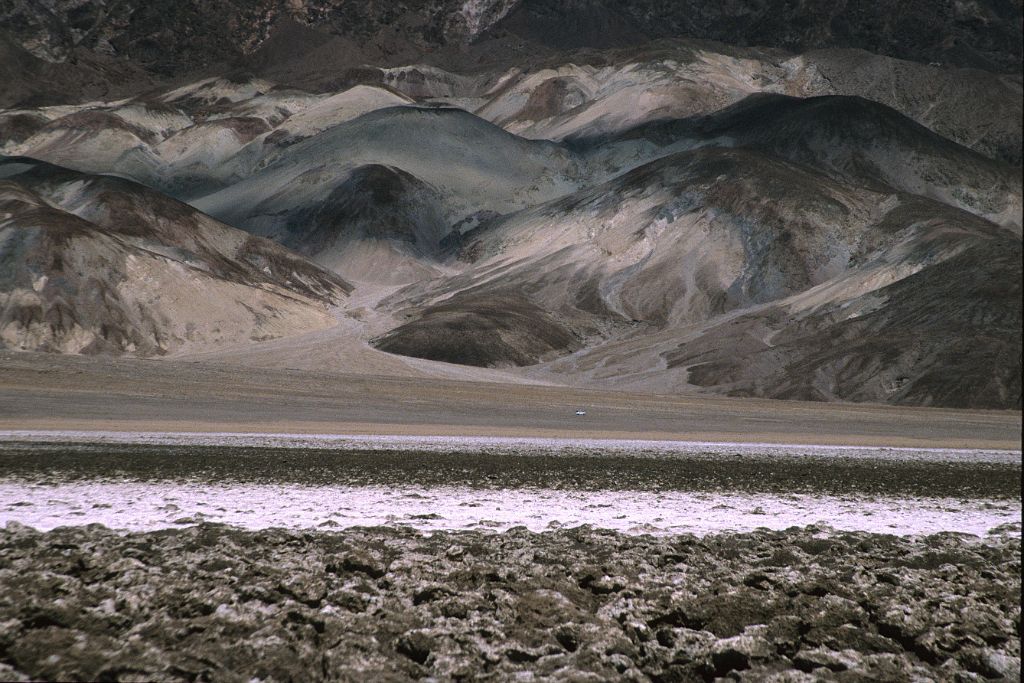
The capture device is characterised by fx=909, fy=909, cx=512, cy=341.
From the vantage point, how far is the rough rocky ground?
5512 mm

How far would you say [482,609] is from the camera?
652 cm

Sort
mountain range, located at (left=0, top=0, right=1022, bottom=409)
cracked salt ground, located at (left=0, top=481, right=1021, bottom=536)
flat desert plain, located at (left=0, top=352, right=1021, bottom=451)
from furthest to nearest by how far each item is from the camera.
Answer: mountain range, located at (left=0, top=0, right=1022, bottom=409)
flat desert plain, located at (left=0, top=352, right=1021, bottom=451)
cracked salt ground, located at (left=0, top=481, right=1021, bottom=536)

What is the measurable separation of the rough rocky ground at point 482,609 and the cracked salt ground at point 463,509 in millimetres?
693

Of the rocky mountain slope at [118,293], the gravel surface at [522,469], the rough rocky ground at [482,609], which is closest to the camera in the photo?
the rough rocky ground at [482,609]

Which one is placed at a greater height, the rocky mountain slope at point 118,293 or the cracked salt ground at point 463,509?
the rocky mountain slope at point 118,293

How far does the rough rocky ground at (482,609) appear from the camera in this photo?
18.1ft

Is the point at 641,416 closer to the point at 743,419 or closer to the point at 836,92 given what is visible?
the point at 743,419

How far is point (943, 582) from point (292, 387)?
3708cm

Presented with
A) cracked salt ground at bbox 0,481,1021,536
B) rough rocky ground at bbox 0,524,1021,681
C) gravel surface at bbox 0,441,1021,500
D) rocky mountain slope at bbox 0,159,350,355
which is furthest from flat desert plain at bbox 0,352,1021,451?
rocky mountain slope at bbox 0,159,350,355

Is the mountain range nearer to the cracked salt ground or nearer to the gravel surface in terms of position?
the gravel surface

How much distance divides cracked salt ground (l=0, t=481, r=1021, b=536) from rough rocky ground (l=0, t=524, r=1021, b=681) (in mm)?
693

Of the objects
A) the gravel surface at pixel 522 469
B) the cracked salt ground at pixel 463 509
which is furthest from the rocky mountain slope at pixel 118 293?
the cracked salt ground at pixel 463 509

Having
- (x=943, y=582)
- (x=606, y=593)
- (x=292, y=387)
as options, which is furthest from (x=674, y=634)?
(x=292, y=387)

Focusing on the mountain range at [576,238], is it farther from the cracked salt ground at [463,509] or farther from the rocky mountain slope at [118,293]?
the cracked salt ground at [463,509]
